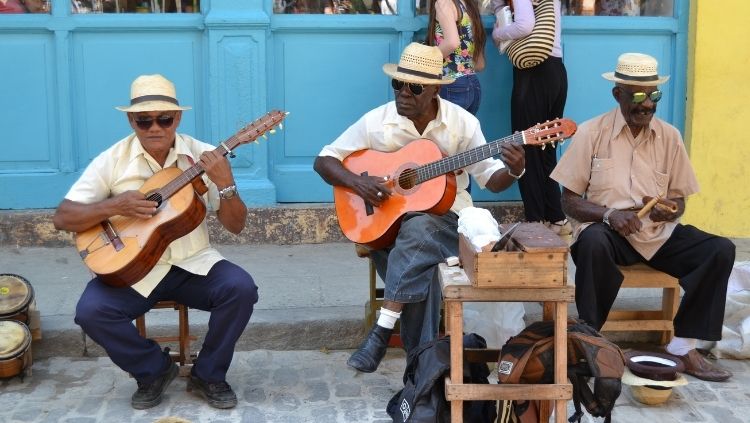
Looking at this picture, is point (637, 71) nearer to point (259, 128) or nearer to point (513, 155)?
point (513, 155)

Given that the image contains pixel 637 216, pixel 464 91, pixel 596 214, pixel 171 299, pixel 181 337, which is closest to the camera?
pixel 171 299

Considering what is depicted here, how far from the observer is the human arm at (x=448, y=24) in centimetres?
616

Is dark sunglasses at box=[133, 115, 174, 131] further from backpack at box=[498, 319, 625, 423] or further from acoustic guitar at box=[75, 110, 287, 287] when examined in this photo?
backpack at box=[498, 319, 625, 423]

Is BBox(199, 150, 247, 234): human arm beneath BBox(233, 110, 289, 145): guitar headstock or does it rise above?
beneath

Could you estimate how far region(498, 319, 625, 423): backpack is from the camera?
156 inches

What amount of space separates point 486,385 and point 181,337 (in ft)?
5.05

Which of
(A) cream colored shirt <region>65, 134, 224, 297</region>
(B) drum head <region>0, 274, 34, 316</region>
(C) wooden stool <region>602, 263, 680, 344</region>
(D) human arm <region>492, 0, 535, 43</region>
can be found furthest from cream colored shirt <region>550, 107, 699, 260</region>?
(B) drum head <region>0, 274, 34, 316</region>

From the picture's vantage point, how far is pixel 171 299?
15.3 ft

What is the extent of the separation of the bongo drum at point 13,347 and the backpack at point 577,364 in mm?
2145

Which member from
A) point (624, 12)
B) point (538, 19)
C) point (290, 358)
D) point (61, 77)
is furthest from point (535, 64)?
point (61, 77)

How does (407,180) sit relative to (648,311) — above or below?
above

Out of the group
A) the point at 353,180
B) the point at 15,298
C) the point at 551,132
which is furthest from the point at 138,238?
the point at 551,132

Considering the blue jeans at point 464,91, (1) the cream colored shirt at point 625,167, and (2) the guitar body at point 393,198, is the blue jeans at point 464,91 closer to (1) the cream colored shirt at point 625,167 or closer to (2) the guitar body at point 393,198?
(1) the cream colored shirt at point 625,167

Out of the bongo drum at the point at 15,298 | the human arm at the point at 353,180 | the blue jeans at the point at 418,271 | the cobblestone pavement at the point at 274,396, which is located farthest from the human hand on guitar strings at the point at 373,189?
the bongo drum at the point at 15,298
